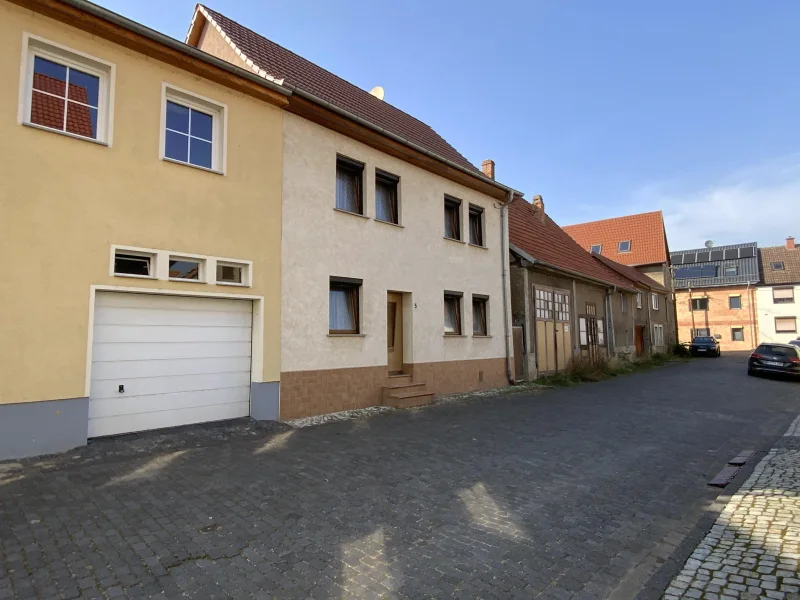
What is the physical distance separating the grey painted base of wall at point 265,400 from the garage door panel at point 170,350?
24.9 inches

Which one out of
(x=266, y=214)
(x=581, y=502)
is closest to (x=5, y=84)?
(x=266, y=214)

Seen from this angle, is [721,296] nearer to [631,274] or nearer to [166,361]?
[631,274]

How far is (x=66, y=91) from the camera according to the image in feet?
22.1

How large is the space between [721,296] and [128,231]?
5349 cm

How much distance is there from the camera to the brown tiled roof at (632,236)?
35500 mm

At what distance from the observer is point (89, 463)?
5707 mm

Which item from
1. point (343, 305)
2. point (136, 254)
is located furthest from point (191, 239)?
point (343, 305)

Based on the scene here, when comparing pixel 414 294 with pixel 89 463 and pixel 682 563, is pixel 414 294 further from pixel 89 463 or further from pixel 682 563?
pixel 682 563

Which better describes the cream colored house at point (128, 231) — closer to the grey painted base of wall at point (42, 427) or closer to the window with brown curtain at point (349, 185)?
the grey painted base of wall at point (42, 427)

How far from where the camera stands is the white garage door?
684 cm

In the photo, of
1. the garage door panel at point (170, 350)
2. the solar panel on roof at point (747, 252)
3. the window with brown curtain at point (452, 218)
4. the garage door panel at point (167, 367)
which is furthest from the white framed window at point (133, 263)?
the solar panel on roof at point (747, 252)

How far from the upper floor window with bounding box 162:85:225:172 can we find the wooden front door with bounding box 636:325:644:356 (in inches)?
1082

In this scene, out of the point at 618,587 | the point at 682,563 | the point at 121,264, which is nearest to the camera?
the point at 618,587

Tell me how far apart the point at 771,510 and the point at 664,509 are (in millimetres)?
914
